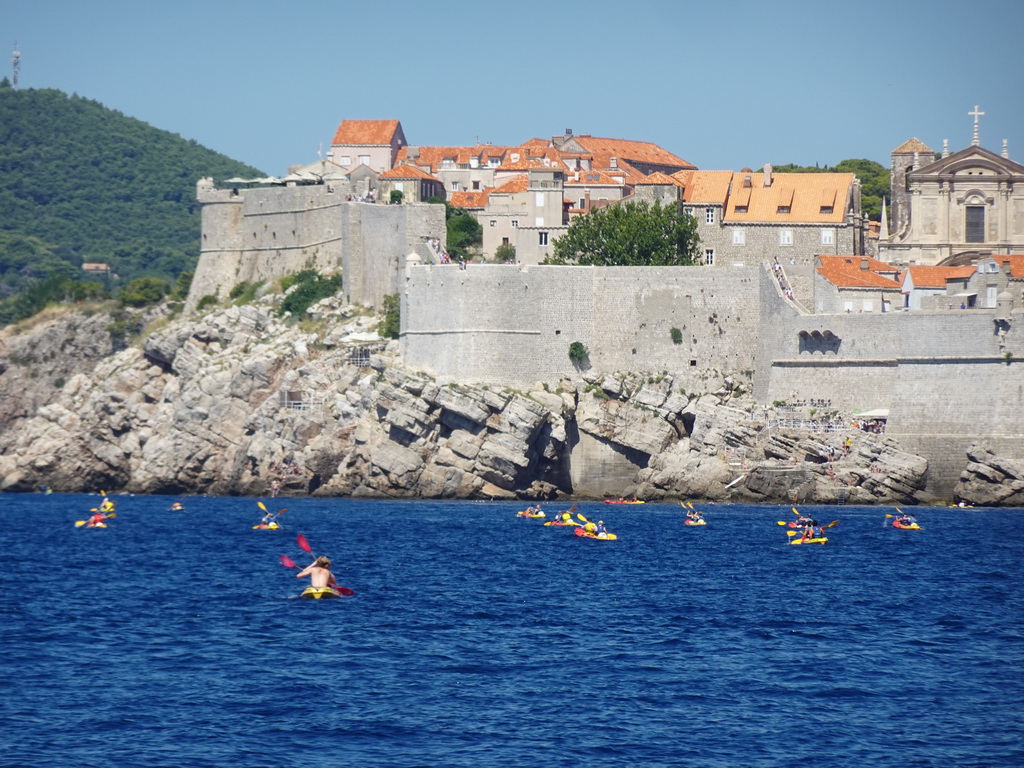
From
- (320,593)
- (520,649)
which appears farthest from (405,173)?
(520,649)

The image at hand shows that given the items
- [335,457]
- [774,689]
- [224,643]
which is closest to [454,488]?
[335,457]

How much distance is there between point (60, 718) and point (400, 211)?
1802 inches

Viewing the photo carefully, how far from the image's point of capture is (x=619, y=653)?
34.2m

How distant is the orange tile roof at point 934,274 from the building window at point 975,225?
789 cm

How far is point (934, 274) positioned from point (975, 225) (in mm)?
9121

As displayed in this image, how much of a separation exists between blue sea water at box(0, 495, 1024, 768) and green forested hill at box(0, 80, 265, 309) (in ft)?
268

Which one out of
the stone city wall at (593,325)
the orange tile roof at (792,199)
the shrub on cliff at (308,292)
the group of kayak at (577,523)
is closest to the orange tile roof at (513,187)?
the shrub on cliff at (308,292)

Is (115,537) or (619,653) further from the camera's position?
(115,537)

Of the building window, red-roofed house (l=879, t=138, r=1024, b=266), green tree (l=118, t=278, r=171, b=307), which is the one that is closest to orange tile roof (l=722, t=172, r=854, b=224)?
red-roofed house (l=879, t=138, r=1024, b=266)

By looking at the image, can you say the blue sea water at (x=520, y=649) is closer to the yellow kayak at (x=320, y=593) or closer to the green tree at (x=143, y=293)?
the yellow kayak at (x=320, y=593)

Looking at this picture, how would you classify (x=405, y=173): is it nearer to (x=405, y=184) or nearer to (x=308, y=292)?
(x=405, y=184)

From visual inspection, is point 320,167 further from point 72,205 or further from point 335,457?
point 72,205

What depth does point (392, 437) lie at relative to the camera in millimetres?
64250

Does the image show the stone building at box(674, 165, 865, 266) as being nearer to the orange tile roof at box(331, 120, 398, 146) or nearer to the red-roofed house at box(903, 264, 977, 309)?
the red-roofed house at box(903, 264, 977, 309)
